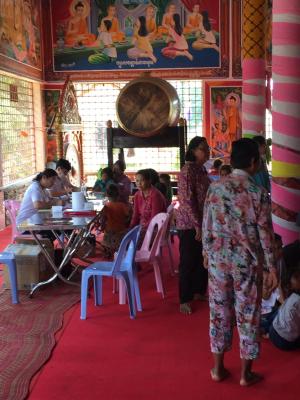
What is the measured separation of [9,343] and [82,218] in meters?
1.54

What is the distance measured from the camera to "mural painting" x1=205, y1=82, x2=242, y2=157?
12.5 meters

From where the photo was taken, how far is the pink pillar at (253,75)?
8406 mm

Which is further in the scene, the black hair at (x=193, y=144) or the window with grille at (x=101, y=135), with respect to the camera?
the window with grille at (x=101, y=135)

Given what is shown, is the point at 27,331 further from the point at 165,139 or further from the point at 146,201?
the point at 165,139

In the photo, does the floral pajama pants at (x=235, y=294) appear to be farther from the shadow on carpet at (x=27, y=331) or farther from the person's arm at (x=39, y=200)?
the person's arm at (x=39, y=200)

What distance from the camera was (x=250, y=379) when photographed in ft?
11.3

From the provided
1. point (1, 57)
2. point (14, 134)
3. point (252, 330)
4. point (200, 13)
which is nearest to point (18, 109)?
point (14, 134)

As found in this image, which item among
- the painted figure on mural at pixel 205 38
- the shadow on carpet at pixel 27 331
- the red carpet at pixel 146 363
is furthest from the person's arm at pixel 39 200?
the painted figure on mural at pixel 205 38

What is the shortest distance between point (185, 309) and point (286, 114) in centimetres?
208

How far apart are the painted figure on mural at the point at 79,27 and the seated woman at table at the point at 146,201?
25.4ft

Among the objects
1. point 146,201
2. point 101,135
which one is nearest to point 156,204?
point 146,201

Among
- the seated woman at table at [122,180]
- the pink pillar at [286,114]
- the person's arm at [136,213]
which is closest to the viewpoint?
the pink pillar at [286,114]

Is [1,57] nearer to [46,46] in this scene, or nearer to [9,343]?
[46,46]

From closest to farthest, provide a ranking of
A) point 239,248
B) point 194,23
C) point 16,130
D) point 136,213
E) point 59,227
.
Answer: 1. point 239,248
2. point 59,227
3. point 136,213
4. point 16,130
5. point 194,23
